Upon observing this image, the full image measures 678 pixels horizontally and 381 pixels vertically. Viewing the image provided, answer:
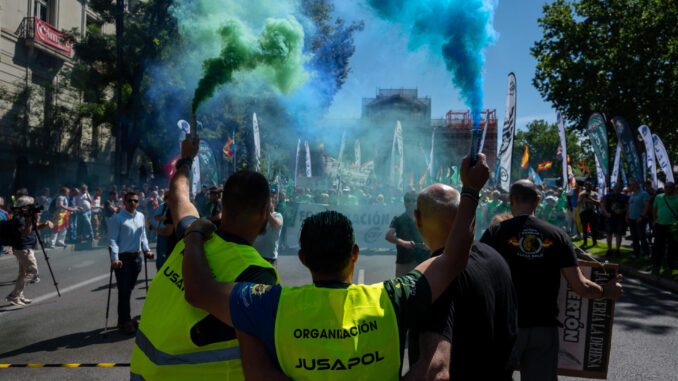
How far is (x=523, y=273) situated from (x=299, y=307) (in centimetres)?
191

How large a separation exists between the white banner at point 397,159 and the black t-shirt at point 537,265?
57.0ft

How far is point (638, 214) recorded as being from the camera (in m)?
11.2

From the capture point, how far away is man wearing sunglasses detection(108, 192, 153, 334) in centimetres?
591

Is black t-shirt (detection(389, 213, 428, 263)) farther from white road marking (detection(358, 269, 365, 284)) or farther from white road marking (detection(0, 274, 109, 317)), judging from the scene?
white road marking (detection(0, 274, 109, 317))

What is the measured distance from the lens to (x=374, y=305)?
1515 millimetres

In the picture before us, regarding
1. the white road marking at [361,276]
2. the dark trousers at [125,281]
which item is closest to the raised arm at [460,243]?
the dark trousers at [125,281]

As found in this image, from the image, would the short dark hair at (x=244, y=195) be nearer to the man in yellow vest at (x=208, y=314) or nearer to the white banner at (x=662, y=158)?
the man in yellow vest at (x=208, y=314)

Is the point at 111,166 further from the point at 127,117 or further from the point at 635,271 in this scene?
the point at 635,271

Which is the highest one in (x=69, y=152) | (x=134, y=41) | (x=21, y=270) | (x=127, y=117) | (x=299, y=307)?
(x=134, y=41)

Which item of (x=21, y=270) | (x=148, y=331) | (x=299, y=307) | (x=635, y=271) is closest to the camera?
(x=299, y=307)

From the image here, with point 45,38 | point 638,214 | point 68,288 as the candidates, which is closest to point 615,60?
point 638,214

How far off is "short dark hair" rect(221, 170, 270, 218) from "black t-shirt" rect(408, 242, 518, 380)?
2.64 ft

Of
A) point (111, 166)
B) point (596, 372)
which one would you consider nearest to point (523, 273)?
point (596, 372)

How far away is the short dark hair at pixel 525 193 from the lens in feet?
10.2
